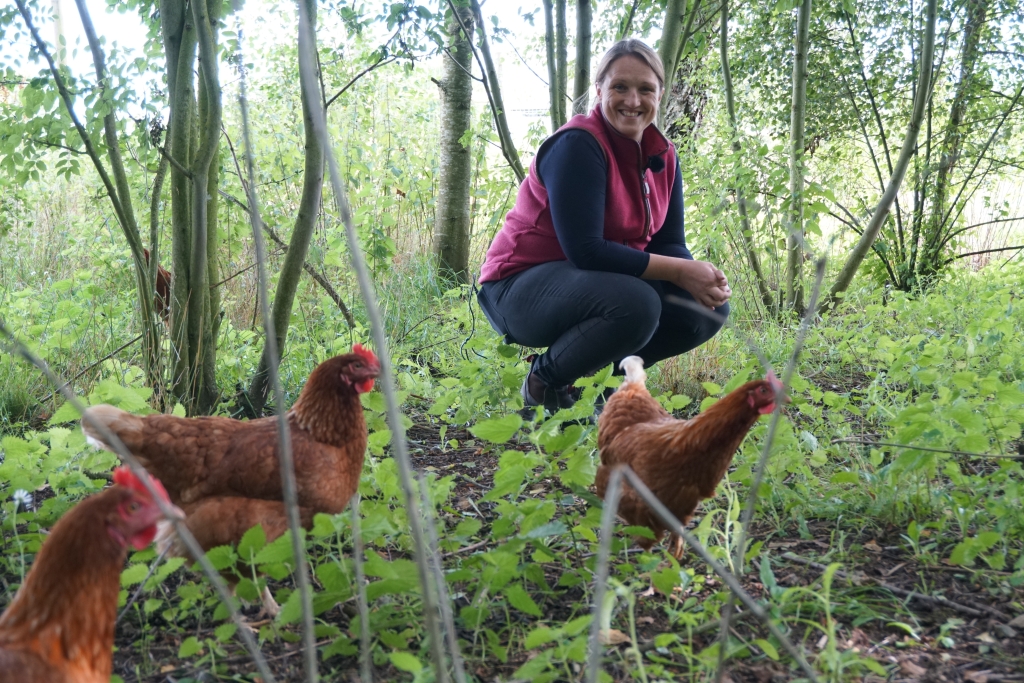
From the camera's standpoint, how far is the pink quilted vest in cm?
330

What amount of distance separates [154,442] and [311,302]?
363cm

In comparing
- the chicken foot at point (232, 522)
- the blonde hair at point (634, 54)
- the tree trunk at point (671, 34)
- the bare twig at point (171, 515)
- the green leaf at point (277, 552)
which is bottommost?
the chicken foot at point (232, 522)

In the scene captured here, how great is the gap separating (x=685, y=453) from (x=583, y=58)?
2602 millimetres

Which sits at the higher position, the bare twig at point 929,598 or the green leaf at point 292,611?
the green leaf at point 292,611

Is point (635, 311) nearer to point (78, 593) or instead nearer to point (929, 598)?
point (929, 598)

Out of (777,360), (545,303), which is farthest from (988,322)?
(545,303)

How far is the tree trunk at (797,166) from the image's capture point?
526 centimetres

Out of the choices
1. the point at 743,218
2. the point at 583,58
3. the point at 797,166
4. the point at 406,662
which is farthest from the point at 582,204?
the point at 797,166

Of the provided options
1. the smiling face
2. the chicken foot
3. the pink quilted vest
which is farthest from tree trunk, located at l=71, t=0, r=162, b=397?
the smiling face

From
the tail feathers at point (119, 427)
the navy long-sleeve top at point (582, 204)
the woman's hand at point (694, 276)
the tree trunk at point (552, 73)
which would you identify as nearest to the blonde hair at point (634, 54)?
the navy long-sleeve top at point (582, 204)

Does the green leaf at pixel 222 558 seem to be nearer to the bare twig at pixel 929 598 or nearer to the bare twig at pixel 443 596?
the bare twig at pixel 443 596

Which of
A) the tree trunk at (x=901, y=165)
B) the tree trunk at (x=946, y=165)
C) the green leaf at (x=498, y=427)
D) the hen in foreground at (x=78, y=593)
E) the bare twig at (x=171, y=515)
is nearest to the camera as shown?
the bare twig at (x=171, y=515)

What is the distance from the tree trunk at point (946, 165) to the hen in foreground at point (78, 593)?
22.6 ft

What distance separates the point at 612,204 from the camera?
331cm
